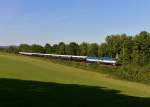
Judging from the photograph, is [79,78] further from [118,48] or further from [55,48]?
[55,48]

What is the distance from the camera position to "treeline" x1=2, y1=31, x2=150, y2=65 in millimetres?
102312

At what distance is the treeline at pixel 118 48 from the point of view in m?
102

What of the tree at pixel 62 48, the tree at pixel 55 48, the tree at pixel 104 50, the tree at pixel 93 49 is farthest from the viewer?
the tree at pixel 55 48

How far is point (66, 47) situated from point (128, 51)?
6980cm

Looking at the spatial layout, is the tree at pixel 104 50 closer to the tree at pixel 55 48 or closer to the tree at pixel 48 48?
the tree at pixel 55 48

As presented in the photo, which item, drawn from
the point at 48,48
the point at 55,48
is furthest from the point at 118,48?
the point at 48,48

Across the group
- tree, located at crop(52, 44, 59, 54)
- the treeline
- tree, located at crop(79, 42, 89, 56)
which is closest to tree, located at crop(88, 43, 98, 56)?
the treeline

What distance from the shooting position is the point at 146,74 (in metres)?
55.8

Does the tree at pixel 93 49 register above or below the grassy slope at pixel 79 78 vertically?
above

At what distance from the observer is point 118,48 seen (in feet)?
430

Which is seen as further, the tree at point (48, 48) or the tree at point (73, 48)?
the tree at point (48, 48)

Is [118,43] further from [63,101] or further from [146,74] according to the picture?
[63,101]

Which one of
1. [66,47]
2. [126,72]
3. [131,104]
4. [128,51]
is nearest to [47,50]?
[66,47]

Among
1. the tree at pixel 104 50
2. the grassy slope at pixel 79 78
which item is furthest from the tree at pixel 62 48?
the grassy slope at pixel 79 78
